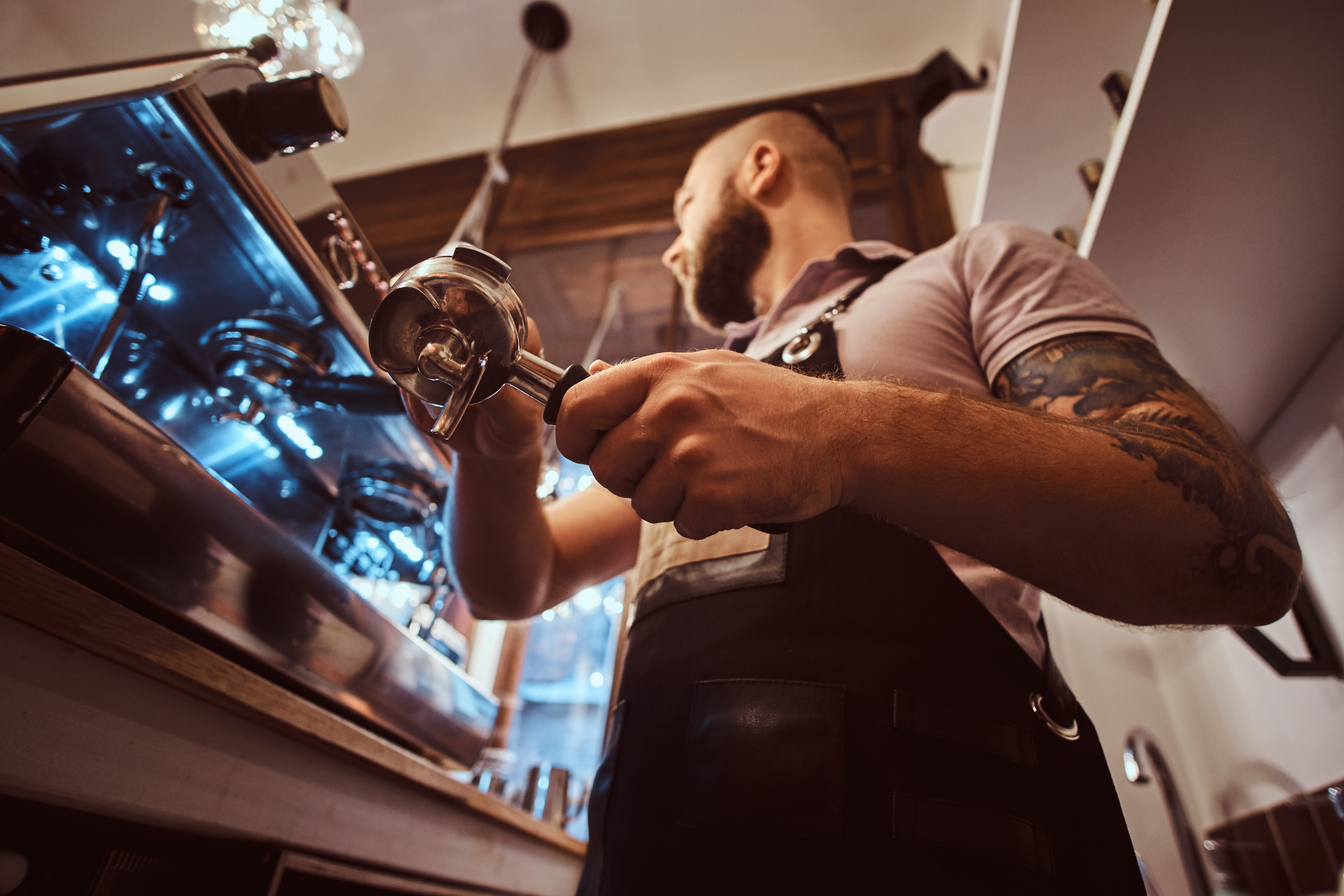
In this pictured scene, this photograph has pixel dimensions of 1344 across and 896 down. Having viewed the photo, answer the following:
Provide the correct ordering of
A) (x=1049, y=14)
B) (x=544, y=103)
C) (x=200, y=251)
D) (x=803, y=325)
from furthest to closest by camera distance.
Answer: (x=544, y=103) < (x=1049, y=14) < (x=803, y=325) < (x=200, y=251)

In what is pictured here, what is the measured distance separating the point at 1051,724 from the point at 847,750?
7.9 inches

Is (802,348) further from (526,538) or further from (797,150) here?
(797,150)

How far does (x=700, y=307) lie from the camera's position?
1.36 m

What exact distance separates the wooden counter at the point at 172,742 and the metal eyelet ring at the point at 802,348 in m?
0.64

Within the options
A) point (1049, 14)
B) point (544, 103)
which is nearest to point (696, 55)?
point (544, 103)

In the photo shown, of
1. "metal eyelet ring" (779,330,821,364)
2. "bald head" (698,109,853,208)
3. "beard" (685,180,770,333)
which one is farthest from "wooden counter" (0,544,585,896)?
"bald head" (698,109,853,208)

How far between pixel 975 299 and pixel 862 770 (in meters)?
0.53

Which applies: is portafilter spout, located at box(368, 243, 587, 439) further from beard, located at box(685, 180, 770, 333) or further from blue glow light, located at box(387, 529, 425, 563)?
beard, located at box(685, 180, 770, 333)

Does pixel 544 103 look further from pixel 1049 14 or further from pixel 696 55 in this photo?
pixel 1049 14

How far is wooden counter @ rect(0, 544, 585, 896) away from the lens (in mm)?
432

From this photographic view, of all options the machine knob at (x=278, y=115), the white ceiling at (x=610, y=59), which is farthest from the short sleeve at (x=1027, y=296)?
the white ceiling at (x=610, y=59)

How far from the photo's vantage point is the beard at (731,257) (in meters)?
1.29

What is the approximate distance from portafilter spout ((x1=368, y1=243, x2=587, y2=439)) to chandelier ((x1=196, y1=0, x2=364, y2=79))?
105 centimetres

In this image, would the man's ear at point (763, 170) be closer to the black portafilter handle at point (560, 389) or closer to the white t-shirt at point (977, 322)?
the white t-shirt at point (977, 322)
